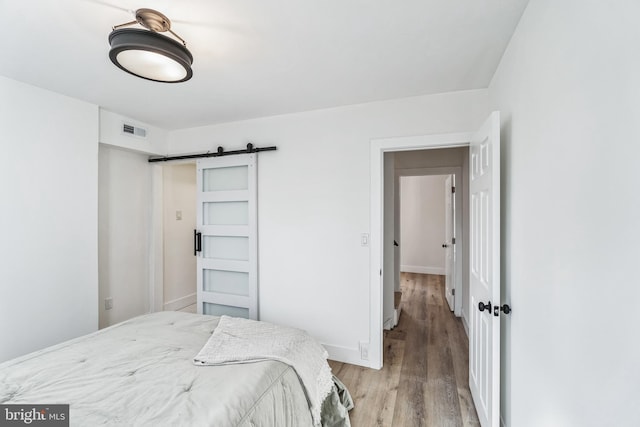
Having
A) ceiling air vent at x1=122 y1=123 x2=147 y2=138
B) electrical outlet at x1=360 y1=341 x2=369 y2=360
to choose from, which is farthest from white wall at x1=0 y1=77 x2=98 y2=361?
electrical outlet at x1=360 y1=341 x2=369 y2=360

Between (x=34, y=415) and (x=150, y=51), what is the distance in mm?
1630

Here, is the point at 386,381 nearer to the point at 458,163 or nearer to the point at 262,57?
the point at 262,57

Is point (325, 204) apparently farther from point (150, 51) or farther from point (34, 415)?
point (34, 415)

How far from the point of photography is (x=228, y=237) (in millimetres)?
3277

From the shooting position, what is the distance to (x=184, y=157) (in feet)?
11.2

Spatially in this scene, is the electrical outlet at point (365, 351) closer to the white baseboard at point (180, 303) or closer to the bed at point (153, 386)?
the bed at point (153, 386)

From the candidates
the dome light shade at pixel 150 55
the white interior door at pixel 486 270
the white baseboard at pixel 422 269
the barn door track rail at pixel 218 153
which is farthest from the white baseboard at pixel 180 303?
the white baseboard at pixel 422 269

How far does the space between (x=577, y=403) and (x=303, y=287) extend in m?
2.23

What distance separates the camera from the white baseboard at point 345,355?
265 centimetres

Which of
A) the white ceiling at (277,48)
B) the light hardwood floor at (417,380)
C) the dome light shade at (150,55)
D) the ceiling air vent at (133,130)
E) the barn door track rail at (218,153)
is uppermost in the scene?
the white ceiling at (277,48)

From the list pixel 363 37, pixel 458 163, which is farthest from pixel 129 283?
pixel 458 163

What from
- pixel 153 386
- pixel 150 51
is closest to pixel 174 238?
pixel 153 386

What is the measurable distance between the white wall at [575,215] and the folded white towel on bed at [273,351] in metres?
1.04

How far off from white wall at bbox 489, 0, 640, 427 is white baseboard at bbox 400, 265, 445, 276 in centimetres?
537
